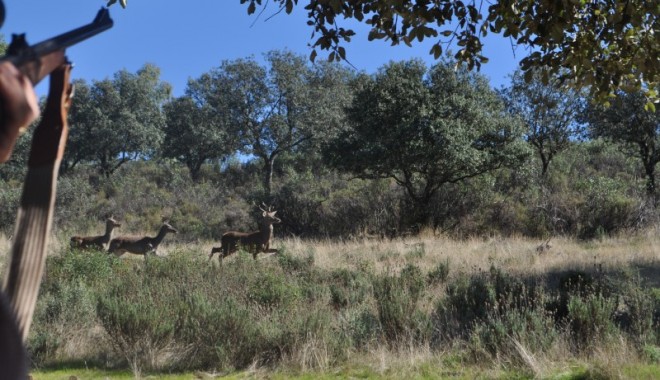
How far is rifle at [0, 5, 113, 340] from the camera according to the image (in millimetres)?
1160

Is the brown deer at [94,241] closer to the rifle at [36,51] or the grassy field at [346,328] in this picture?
the grassy field at [346,328]

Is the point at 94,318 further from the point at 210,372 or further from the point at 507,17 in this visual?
the point at 507,17

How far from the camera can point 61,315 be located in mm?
8273

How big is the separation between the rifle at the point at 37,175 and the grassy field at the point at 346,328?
5866 mm

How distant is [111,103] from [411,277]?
107 feet

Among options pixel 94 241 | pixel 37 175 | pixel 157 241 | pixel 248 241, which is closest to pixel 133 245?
pixel 157 241

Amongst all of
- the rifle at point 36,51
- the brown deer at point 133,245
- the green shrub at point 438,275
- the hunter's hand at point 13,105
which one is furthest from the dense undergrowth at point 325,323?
the hunter's hand at point 13,105

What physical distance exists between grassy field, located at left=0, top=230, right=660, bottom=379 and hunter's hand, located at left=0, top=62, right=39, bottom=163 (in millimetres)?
6073

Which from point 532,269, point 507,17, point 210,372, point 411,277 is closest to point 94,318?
point 210,372

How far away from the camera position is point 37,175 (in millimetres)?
1236

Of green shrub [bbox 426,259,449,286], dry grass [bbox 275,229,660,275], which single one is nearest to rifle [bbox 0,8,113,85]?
green shrub [bbox 426,259,449,286]

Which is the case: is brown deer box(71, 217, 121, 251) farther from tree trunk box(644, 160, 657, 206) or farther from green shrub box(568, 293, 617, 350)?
tree trunk box(644, 160, 657, 206)

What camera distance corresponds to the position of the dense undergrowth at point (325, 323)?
7016 mm

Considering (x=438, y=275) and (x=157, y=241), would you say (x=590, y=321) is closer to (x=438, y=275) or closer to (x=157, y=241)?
(x=438, y=275)
